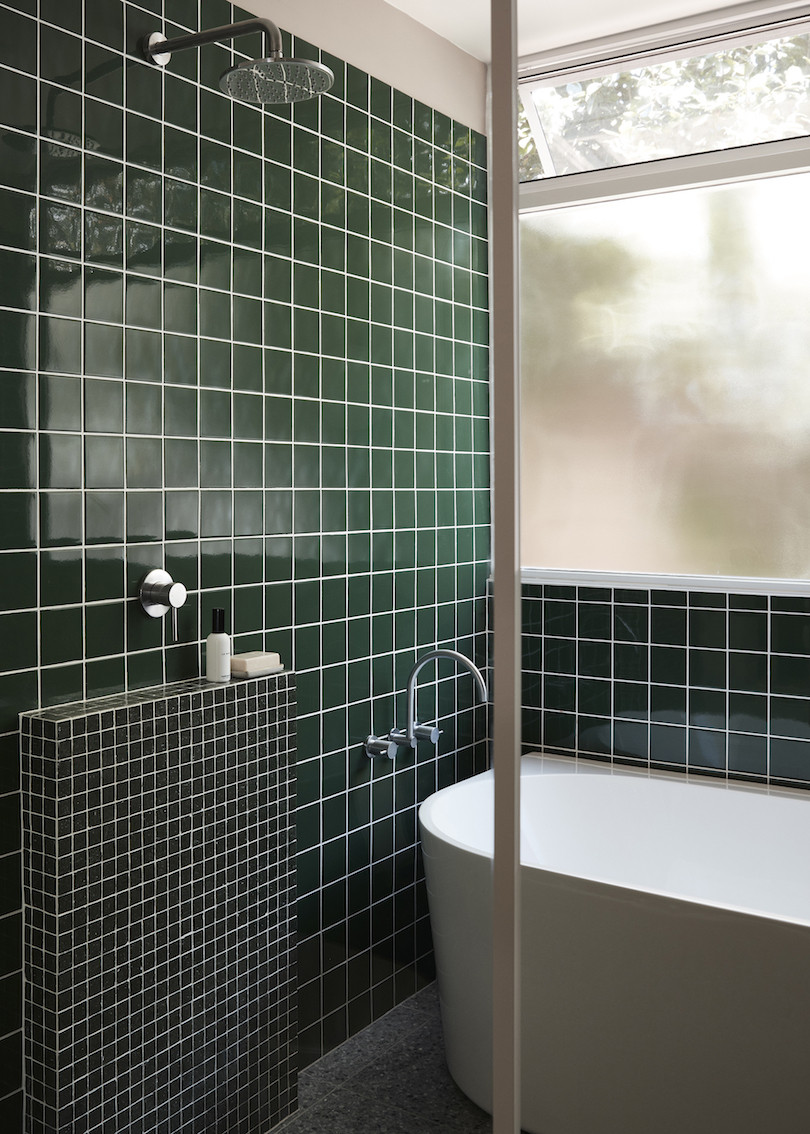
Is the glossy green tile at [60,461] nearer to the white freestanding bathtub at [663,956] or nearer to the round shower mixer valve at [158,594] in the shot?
the round shower mixer valve at [158,594]

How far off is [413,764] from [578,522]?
54.4 inches

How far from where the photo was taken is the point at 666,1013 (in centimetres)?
119

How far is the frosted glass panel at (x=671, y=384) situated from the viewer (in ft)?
3.37

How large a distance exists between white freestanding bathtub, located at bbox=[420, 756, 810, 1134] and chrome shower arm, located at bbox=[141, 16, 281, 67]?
4.26 ft

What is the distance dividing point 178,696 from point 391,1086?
958mm

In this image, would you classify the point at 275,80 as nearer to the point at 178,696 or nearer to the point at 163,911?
the point at 178,696

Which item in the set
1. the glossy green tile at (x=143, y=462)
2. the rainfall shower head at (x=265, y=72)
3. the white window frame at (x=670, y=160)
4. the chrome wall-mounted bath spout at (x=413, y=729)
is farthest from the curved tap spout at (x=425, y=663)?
the rainfall shower head at (x=265, y=72)

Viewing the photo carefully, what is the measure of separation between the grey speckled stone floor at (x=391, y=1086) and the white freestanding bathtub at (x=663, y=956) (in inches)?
32.1

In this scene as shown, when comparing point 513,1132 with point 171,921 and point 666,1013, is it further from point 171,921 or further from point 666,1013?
point 171,921

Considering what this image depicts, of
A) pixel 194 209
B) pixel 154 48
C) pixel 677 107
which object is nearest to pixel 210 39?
pixel 154 48

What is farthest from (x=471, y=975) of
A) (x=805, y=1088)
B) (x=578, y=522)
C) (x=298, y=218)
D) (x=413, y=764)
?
(x=298, y=218)

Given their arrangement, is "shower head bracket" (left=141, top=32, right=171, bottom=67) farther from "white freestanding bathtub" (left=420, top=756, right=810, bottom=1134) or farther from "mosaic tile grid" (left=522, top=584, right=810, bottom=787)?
"white freestanding bathtub" (left=420, top=756, right=810, bottom=1134)

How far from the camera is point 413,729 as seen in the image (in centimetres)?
217

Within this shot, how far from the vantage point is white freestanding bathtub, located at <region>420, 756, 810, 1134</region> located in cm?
109
